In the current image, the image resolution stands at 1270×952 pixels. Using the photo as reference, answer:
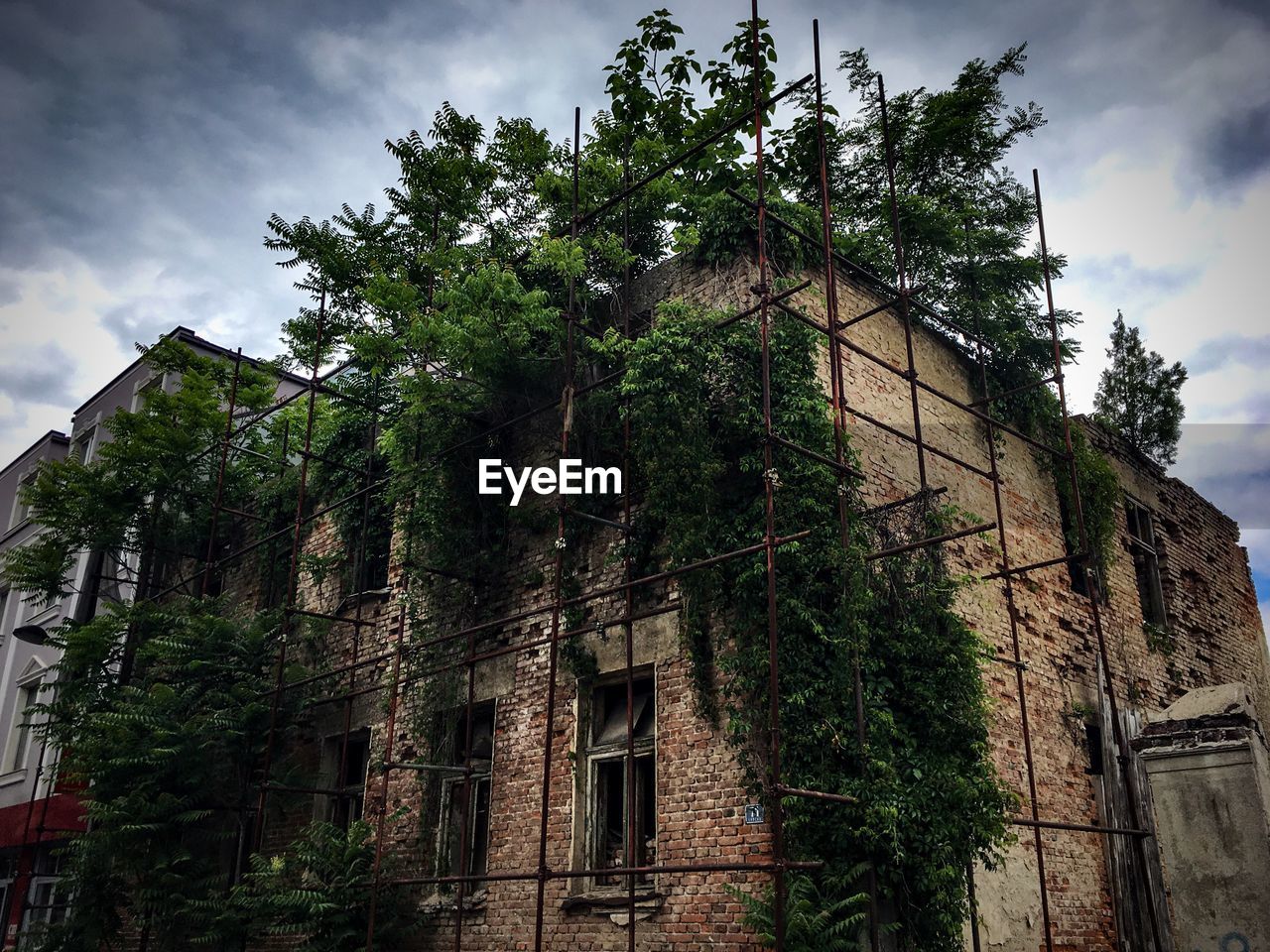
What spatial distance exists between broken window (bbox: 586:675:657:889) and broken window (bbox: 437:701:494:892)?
1.40 metres

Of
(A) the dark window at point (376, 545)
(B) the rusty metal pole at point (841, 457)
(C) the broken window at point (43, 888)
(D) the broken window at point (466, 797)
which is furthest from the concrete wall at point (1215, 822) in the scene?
(C) the broken window at point (43, 888)

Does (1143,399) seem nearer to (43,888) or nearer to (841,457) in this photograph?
(841,457)

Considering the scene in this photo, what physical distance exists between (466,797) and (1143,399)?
53.1 ft

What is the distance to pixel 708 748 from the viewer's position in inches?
334

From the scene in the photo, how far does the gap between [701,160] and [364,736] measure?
8138 mm

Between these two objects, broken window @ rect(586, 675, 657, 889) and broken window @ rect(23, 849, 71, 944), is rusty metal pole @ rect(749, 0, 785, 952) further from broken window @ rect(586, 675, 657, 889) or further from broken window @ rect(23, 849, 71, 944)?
broken window @ rect(23, 849, 71, 944)

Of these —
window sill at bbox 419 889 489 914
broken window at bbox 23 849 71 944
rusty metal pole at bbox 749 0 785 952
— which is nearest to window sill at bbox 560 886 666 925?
window sill at bbox 419 889 489 914

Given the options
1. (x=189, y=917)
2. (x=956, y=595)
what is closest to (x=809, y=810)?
(x=956, y=595)

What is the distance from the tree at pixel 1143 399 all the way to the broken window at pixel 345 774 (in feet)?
48.8

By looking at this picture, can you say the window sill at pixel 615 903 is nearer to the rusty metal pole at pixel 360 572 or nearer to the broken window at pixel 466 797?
the broken window at pixel 466 797

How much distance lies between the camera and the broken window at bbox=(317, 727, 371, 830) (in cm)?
1241

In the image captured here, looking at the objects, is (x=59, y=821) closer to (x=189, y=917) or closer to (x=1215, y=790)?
(x=189, y=917)

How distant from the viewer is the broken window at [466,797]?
10500 millimetres

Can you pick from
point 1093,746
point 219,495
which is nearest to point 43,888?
point 219,495
